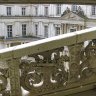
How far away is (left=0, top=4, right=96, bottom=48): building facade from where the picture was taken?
31203 mm

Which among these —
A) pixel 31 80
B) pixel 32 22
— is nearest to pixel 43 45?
pixel 31 80

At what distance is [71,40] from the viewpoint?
2.82 metres

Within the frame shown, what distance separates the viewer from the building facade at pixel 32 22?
31.2 meters

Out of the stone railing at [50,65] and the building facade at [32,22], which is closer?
the stone railing at [50,65]

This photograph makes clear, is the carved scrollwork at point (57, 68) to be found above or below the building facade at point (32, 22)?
above

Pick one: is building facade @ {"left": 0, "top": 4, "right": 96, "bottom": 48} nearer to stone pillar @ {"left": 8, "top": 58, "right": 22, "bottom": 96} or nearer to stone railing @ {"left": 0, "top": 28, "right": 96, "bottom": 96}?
stone railing @ {"left": 0, "top": 28, "right": 96, "bottom": 96}

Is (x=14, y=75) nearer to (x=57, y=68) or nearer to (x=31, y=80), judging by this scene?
(x=31, y=80)

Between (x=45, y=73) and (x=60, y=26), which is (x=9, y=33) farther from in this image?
(x=45, y=73)

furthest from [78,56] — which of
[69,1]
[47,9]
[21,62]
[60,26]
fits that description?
[47,9]

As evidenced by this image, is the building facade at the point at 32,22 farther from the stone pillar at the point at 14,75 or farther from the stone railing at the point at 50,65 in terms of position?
the stone pillar at the point at 14,75

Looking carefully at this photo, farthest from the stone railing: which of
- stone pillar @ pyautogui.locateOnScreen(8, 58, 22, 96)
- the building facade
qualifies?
the building facade

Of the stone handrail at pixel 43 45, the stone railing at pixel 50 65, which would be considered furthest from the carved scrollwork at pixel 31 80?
A: the stone handrail at pixel 43 45

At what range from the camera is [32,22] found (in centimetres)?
3494

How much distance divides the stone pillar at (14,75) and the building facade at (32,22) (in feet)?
90.4
